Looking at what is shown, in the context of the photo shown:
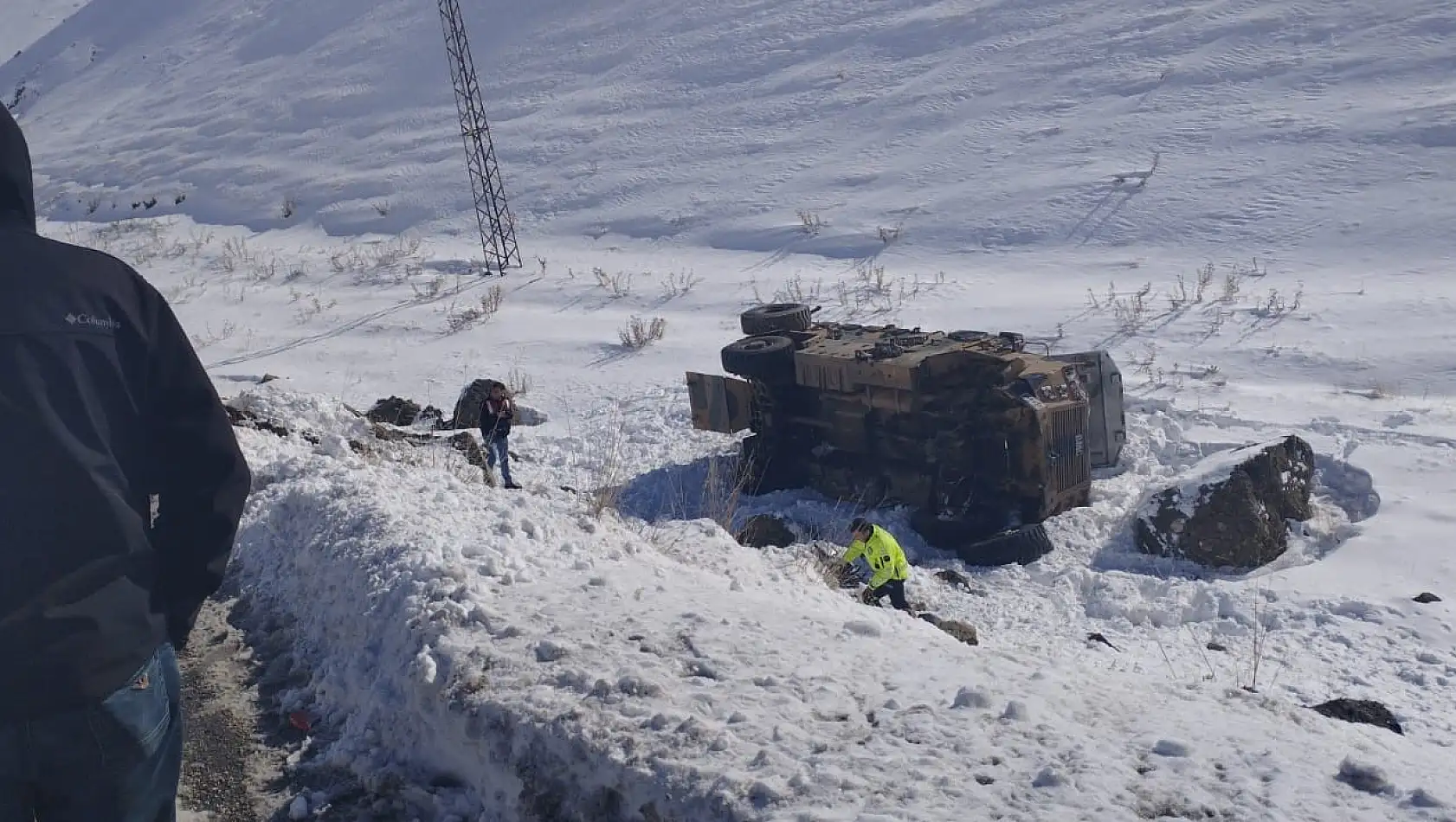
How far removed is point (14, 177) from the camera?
2643 millimetres

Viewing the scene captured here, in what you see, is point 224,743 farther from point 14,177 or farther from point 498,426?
point 498,426

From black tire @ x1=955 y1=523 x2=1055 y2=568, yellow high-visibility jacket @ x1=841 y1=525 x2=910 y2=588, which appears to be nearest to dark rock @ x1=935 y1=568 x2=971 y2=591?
black tire @ x1=955 y1=523 x2=1055 y2=568

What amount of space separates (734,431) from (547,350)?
631cm

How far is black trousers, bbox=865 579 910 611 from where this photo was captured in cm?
846

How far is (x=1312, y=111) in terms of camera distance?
2330cm

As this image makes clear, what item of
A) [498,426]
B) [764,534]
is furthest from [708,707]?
[498,426]

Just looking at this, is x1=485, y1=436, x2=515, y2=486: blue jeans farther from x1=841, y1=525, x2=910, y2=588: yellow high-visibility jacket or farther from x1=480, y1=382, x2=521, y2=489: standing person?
x1=841, y1=525, x2=910, y2=588: yellow high-visibility jacket

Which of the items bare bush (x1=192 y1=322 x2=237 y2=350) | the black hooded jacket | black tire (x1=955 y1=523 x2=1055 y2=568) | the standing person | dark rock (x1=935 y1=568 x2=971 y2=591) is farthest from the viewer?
bare bush (x1=192 y1=322 x2=237 y2=350)

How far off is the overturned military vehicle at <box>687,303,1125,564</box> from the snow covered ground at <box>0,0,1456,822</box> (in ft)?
1.24

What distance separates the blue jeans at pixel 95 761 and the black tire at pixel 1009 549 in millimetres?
7947

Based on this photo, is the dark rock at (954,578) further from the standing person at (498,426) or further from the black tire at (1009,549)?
the standing person at (498,426)

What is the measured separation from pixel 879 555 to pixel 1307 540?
158 inches

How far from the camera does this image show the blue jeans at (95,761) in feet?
8.46

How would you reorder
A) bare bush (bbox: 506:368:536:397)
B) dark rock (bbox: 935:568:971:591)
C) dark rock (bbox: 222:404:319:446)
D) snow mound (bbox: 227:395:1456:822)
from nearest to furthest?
snow mound (bbox: 227:395:1456:822) → dark rock (bbox: 935:568:971:591) → dark rock (bbox: 222:404:319:446) → bare bush (bbox: 506:368:536:397)
